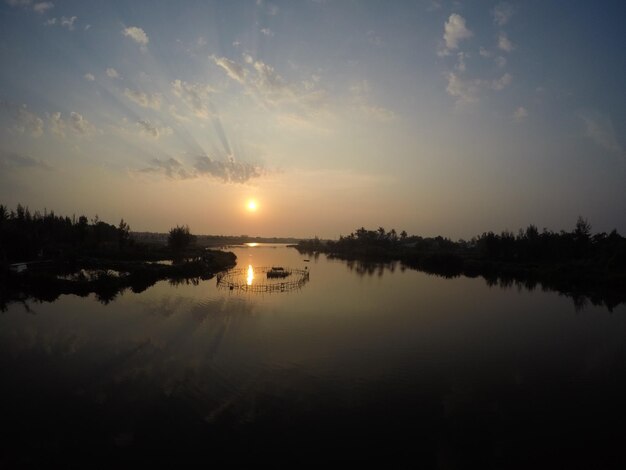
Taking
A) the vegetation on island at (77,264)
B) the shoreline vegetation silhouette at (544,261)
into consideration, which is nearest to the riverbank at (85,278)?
the vegetation on island at (77,264)

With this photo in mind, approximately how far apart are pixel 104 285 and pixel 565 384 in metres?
45.4

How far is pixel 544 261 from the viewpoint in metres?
93.8

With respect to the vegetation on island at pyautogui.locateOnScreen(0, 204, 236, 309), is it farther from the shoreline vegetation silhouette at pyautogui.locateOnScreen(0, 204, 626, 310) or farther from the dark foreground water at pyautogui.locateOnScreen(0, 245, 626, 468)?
the dark foreground water at pyautogui.locateOnScreen(0, 245, 626, 468)

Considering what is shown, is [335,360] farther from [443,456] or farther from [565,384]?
[565,384]

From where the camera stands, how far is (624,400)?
18.7 meters

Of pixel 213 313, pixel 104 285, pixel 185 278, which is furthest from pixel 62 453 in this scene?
pixel 185 278

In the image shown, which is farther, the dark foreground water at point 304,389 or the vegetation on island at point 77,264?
the vegetation on island at point 77,264

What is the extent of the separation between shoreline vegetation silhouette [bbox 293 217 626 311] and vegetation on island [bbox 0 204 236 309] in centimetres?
5405

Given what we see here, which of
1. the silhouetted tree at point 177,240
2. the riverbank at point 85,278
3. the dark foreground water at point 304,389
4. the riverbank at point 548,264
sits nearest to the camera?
the dark foreground water at point 304,389

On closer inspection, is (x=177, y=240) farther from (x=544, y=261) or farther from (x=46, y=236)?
(x=544, y=261)

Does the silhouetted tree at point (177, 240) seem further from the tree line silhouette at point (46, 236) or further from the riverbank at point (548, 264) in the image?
the riverbank at point (548, 264)

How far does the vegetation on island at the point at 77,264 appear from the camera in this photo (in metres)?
42.8

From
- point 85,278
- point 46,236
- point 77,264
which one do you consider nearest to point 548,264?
point 85,278

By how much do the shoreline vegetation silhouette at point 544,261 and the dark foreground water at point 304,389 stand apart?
86.3 feet
